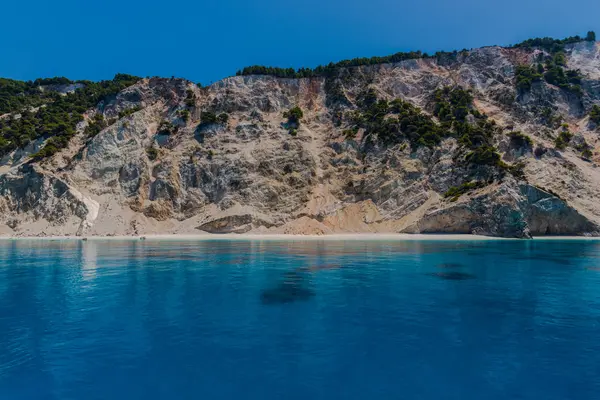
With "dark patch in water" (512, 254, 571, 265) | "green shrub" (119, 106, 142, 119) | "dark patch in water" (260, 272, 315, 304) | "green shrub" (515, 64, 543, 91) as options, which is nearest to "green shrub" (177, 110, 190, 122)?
"green shrub" (119, 106, 142, 119)

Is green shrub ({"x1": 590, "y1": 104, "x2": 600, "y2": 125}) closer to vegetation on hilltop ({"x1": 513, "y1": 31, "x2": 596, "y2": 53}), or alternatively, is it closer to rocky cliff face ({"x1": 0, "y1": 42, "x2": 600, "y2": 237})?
rocky cliff face ({"x1": 0, "y1": 42, "x2": 600, "y2": 237})

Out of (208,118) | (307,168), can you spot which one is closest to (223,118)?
(208,118)

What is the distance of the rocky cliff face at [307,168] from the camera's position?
55125 mm

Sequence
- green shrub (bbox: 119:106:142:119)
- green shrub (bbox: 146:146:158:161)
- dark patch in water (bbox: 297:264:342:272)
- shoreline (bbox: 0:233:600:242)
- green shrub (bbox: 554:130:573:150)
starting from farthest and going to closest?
green shrub (bbox: 119:106:142:119) → green shrub (bbox: 146:146:158:161) → green shrub (bbox: 554:130:573:150) → shoreline (bbox: 0:233:600:242) → dark patch in water (bbox: 297:264:342:272)

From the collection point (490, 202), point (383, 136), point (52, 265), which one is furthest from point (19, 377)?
point (383, 136)

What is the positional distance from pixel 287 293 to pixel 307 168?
5155cm

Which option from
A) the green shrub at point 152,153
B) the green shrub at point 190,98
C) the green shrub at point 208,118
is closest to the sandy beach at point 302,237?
the green shrub at point 152,153

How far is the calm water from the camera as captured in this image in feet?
26.6

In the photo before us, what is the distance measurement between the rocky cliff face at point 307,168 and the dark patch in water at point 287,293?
39.1 m

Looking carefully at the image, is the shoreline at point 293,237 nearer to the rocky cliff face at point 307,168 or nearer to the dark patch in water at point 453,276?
A: the rocky cliff face at point 307,168

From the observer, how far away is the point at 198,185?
66.4 metres

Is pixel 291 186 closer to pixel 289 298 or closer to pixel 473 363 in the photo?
pixel 289 298

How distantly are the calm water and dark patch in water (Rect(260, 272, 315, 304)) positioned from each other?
100 millimetres

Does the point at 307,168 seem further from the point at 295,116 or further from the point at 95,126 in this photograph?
the point at 95,126
